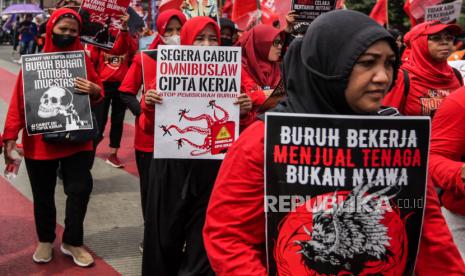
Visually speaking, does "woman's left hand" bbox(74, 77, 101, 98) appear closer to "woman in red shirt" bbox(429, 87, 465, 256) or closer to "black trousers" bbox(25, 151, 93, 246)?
"black trousers" bbox(25, 151, 93, 246)

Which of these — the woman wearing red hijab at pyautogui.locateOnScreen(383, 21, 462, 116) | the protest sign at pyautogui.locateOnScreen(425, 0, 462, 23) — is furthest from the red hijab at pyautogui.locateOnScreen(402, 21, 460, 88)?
the protest sign at pyautogui.locateOnScreen(425, 0, 462, 23)

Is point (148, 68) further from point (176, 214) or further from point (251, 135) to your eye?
point (251, 135)

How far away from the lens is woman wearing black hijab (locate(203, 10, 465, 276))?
1.82 meters

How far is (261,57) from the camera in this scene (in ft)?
14.6

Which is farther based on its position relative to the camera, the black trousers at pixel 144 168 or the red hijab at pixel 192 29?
the black trousers at pixel 144 168

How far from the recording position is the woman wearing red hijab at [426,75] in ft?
14.5

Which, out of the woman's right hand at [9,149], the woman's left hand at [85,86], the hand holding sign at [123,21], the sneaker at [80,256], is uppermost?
the hand holding sign at [123,21]

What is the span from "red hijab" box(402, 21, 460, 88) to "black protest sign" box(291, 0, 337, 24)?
77 cm

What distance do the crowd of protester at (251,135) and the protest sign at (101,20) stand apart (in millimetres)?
127

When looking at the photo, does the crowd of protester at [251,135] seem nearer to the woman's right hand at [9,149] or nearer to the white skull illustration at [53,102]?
the woman's right hand at [9,149]

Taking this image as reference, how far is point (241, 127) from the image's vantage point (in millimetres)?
4062

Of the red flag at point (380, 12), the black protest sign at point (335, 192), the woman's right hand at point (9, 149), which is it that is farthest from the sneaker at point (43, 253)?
the red flag at point (380, 12)

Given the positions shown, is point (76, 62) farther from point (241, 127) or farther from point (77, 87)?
point (241, 127)

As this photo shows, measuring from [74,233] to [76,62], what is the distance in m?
1.20
